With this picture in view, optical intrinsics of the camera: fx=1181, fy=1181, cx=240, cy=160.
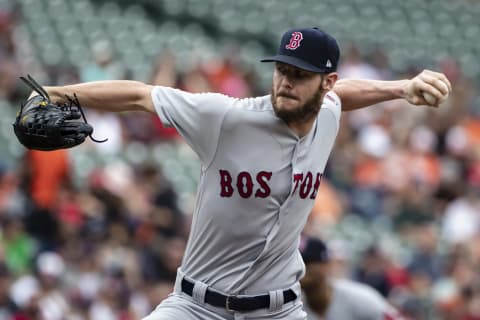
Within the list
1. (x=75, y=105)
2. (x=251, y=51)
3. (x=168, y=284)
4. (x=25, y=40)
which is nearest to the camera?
(x=75, y=105)

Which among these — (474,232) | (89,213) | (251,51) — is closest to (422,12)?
(251,51)

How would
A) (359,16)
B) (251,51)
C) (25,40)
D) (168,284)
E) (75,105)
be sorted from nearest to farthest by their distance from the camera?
1. (75,105)
2. (168,284)
3. (25,40)
4. (251,51)
5. (359,16)

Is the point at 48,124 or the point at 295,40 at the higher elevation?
the point at 295,40

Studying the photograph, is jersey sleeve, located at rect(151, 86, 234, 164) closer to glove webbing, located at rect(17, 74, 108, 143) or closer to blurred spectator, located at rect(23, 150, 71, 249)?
glove webbing, located at rect(17, 74, 108, 143)

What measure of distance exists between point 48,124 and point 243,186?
89 cm

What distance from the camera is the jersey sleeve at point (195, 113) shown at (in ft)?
16.8

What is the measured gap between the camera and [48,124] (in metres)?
4.97

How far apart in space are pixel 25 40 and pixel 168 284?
514cm

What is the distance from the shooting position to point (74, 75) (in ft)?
41.0

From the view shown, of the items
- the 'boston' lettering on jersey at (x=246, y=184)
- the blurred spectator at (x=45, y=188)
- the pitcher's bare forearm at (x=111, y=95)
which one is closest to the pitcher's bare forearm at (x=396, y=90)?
the 'boston' lettering on jersey at (x=246, y=184)

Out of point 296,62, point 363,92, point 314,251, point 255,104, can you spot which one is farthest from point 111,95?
point 314,251

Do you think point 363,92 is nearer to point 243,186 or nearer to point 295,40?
point 295,40

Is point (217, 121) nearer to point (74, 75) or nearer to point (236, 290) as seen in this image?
point (236, 290)

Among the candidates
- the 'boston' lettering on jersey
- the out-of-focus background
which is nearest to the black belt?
the 'boston' lettering on jersey
